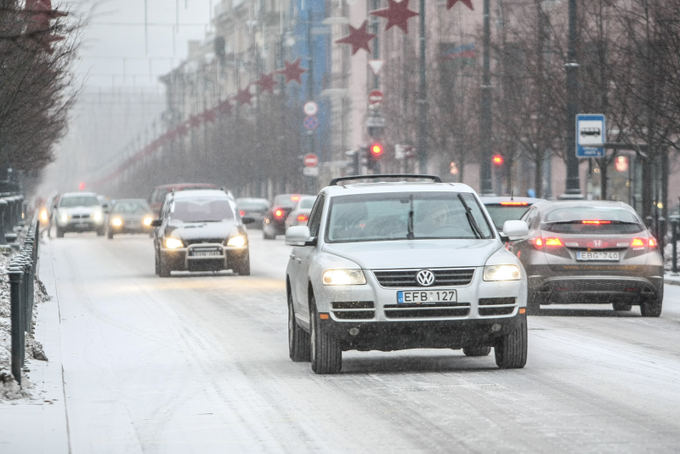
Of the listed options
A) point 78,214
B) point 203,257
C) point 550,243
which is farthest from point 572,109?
point 78,214

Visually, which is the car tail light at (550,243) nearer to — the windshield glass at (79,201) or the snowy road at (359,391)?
the snowy road at (359,391)

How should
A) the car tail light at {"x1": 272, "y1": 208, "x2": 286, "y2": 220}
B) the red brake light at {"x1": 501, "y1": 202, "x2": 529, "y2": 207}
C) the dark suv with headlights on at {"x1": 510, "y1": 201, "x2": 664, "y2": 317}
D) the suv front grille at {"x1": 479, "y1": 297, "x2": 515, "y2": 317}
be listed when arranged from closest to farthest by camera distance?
1. the suv front grille at {"x1": 479, "y1": 297, "x2": 515, "y2": 317}
2. the dark suv with headlights on at {"x1": 510, "y1": 201, "x2": 664, "y2": 317}
3. the red brake light at {"x1": 501, "y1": 202, "x2": 529, "y2": 207}
4. the car tail light at {"x1": 272, "y1": 208, "x2": 286, "y2": 220}

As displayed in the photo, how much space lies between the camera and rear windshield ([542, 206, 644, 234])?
794 inches

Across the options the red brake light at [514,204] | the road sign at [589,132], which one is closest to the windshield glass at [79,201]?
the road sign at [589,132]

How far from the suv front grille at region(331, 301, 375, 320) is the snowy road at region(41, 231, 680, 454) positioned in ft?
1.58

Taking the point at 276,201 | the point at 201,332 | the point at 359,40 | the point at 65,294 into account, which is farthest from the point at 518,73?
the point at 201,332

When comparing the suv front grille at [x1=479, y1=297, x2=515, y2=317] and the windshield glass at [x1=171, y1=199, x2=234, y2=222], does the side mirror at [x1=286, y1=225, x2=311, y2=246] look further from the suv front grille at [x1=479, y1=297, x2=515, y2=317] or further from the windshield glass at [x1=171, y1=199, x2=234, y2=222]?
the windshield glass at [x1=171, y1=199, x2=234, y2=222]

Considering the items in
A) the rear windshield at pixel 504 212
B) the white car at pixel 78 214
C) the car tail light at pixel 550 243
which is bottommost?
the white car at pixel 78 214

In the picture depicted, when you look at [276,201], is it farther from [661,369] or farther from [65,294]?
[661,369]

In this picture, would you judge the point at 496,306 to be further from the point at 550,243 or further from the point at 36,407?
the point at 550,243

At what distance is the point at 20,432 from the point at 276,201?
1879 inches

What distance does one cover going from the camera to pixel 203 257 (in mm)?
31172

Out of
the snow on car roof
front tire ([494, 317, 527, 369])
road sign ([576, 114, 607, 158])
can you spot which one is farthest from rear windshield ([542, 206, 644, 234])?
road sign ([576, 114, 607, 158])

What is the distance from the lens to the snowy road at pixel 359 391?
9570mm
